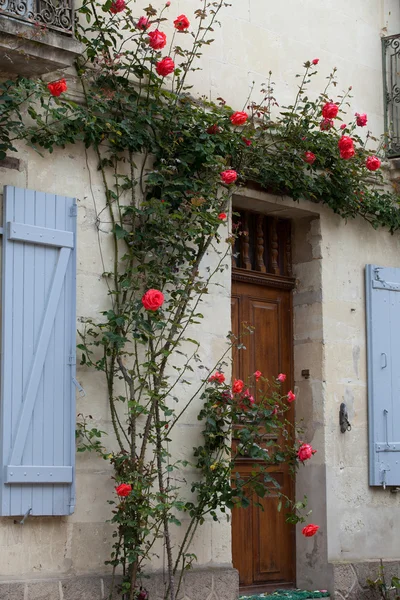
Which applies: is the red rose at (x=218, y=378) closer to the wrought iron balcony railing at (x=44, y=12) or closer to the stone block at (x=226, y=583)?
the stone block at (x=226, y=583)

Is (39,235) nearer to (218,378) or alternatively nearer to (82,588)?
(218,378)

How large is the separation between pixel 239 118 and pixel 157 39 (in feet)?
2.44

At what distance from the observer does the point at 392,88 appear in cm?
940

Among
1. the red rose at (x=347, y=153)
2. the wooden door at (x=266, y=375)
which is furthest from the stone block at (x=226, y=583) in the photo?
the red rose at (x=347, y=153)

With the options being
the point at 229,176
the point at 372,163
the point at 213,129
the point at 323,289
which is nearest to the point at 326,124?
the point at 372,163

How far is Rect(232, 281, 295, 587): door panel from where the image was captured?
8258mm

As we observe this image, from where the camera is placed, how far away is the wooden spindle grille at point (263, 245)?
8.59 meters

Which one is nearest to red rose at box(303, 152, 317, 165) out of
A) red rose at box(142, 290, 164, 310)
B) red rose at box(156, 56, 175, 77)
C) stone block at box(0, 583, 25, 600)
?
red rose at box(156, 56, 175, 77)

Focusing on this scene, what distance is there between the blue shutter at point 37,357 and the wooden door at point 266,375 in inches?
73.6

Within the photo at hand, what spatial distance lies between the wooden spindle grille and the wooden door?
0.08 m

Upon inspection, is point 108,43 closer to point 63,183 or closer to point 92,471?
point 63,183

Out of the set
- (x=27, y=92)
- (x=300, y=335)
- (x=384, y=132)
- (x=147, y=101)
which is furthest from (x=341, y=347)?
(x=27, y=92)

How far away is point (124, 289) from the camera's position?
718 cm

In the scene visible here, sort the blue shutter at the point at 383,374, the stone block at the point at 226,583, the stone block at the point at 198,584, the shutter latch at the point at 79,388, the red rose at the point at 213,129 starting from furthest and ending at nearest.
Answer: the blue shutter at the point at 383,374 → the red rose at the point at 213,129 → the stone block at the point at 226,583 → the stone block at the point at 198,584 → the shutter latch at the point at 79,388
